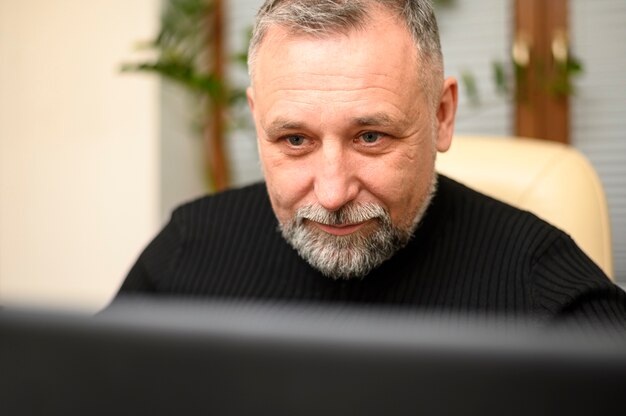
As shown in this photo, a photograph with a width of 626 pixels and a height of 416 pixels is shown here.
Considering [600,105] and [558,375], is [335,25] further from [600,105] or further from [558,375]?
[600,105]

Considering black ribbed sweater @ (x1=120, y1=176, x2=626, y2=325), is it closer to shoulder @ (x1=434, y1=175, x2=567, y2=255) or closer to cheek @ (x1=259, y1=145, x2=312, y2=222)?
shoulder @ (x1=434, y1=175, x2=567, y2=255)

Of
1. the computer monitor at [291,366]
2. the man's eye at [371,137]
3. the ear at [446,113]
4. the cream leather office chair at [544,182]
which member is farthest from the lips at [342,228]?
the computer monitor at [291,366]

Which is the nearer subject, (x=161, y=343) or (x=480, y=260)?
(x=161, y=343)

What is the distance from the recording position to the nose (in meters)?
1.00

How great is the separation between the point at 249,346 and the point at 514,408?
0.10 m

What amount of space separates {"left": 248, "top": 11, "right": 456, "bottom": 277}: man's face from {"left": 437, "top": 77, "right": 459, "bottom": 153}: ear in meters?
0.05

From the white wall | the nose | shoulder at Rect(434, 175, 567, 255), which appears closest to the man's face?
the nose

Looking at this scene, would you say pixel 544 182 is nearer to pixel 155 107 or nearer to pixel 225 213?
pixel 225 213

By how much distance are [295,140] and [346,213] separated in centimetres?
12

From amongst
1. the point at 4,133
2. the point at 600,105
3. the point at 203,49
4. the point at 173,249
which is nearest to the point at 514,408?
the point at 173,249

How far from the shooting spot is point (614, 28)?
2.74 metres

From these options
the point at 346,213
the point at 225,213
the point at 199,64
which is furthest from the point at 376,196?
the point at 199,64

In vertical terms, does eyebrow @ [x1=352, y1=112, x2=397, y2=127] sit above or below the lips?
above

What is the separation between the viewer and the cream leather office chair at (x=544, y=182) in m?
1.33
